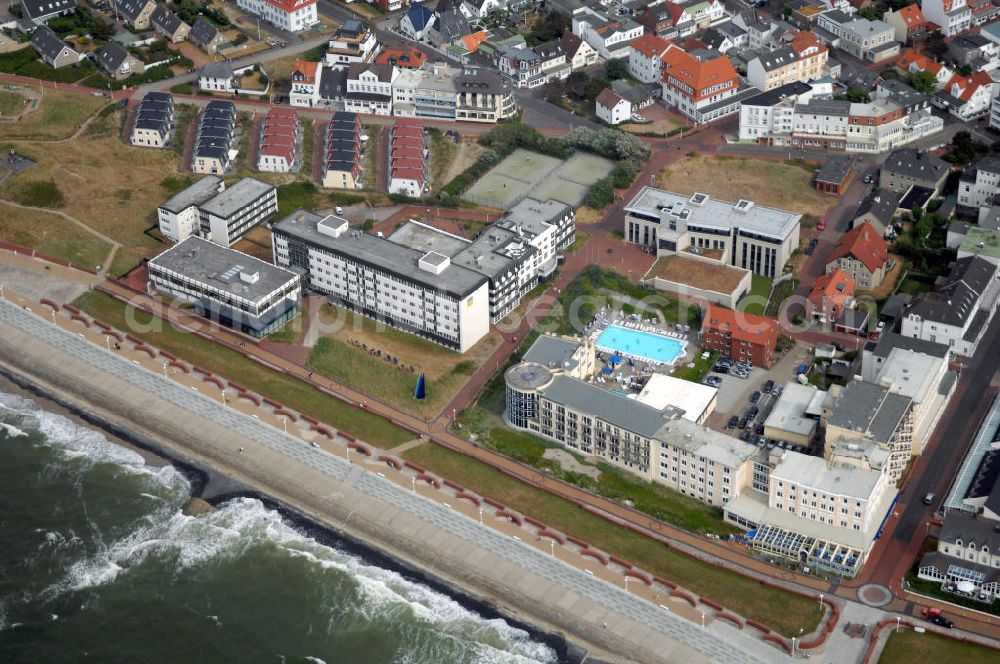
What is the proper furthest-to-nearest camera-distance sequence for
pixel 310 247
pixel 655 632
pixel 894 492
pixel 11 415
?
pixel 310 247 < pixel 11 415 < pixel 894 492 < pixel 655 632

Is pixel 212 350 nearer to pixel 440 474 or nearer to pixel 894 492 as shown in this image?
pixel 440 474

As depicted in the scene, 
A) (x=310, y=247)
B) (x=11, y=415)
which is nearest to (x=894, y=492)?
(x=310, y=247)

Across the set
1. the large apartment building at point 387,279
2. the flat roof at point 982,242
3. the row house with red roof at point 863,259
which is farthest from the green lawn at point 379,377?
the flat roof at point 982,242

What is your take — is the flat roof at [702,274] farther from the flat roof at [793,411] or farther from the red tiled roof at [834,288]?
the flat roof at [793,411]

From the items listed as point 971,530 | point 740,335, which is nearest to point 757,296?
point 740,335

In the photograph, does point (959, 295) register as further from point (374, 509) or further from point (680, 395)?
point (374, 509)

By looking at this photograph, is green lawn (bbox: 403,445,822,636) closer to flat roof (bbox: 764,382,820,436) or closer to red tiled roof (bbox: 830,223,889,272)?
flat roof (bbox: 764,382,820,436)
